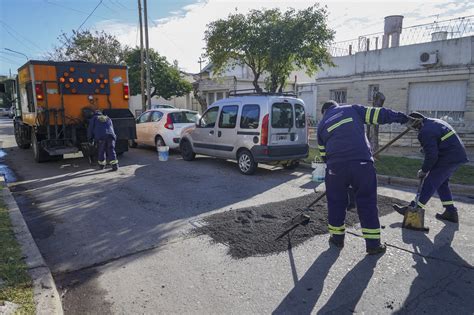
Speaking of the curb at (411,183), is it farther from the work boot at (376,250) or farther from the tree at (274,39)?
the tree at (274,39)

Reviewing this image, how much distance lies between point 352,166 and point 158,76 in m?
26.9

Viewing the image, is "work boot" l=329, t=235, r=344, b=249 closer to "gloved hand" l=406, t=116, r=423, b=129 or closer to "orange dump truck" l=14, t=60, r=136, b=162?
"gloved hand" l=406, t=116, r=423, b=129

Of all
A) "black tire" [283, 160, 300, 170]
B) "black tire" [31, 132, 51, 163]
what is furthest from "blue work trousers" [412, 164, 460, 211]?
"black tire" [31, 132, 51, 163]

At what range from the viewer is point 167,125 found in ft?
37.1

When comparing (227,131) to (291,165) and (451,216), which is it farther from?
(451,216)

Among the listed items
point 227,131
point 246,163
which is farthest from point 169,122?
point 246,163

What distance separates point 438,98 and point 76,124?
44.2ft

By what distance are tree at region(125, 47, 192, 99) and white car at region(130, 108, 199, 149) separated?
1715 cm

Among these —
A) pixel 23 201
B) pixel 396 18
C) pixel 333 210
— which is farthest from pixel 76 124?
pixel 396 18

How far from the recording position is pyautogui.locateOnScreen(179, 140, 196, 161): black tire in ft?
33.4

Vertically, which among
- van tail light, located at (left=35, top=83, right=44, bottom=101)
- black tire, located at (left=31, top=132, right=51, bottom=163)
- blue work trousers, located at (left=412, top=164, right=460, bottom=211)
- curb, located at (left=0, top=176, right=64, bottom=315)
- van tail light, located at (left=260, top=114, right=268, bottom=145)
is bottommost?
curb, located at (left=0, top=176, right=64, bottom=315)

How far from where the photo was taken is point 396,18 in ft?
55.0

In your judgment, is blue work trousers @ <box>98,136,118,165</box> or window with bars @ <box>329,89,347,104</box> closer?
blue work trousers @ <box>98,136,118,165</box>

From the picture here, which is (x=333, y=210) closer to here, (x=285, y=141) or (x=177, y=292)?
(x=177, y=292)
